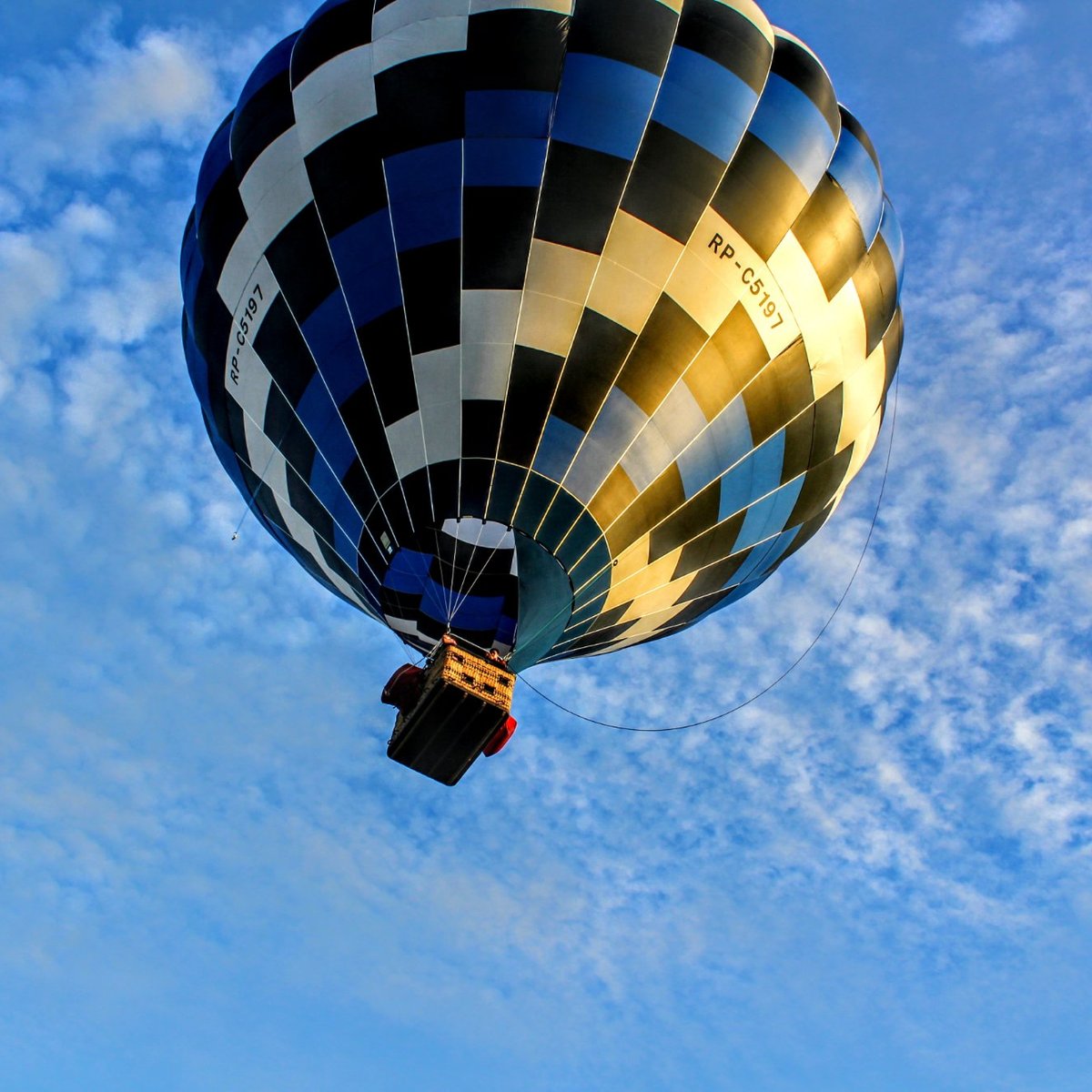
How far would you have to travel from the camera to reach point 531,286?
9.88 metres

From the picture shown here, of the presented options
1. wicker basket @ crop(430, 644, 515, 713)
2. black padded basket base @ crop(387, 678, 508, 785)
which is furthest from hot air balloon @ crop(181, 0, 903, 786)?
black padded basket base @ crop(387, 678, 508, 785)

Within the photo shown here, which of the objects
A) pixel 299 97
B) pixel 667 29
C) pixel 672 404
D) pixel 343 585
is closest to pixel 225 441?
pixel 343 585

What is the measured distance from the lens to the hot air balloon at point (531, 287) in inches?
390

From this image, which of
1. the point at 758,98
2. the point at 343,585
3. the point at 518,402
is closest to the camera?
the point at 518,402

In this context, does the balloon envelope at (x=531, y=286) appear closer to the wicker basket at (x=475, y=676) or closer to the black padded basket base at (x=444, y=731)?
the wicker basket at (x=475, y=676)

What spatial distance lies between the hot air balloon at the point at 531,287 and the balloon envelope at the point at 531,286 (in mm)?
23

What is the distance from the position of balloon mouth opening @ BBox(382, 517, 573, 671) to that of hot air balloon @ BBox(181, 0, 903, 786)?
A: 2 cm

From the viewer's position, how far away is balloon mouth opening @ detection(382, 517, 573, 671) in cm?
1014

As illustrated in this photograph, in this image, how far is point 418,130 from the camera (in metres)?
10.1

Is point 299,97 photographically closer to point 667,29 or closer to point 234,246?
point 234,246

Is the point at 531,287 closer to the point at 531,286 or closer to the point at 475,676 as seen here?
the point at 531,286

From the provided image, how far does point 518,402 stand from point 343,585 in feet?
9.82

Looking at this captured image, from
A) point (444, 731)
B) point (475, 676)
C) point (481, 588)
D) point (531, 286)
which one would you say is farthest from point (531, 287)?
point (444, 731)

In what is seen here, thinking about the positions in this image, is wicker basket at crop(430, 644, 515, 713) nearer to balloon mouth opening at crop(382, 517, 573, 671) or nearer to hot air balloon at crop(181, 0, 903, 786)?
hot air balloon at crop(181, 0, 903, 786)
